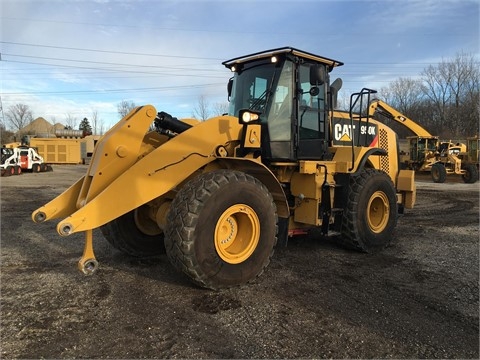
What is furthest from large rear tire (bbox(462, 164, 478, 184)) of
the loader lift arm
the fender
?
the fender

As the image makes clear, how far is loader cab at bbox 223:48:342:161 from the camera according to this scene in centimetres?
546

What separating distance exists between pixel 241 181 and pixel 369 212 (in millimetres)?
3085

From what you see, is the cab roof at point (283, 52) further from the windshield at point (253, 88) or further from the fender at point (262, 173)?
the fender at point (262, 173)

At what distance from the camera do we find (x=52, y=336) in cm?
339

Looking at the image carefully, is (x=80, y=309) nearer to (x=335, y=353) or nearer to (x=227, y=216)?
(x=227, y=216)

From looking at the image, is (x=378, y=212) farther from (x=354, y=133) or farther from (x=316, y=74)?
(x=316, y=74)

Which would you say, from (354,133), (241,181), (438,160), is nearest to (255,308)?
(241,181)

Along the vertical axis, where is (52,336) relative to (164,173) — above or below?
below

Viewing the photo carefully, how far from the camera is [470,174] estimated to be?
22625 mm

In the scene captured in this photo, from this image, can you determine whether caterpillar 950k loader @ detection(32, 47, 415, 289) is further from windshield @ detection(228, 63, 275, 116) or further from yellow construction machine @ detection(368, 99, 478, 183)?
yellow construction machine @ detection(368, 99, 478, 183)

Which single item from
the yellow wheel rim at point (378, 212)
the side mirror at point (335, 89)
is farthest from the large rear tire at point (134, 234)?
the yellow wheel rim at point (378, 212)

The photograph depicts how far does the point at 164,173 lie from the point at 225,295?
1446 mm

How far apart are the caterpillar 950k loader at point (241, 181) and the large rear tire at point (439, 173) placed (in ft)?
55.3

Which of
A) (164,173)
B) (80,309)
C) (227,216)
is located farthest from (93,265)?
(227,216)
